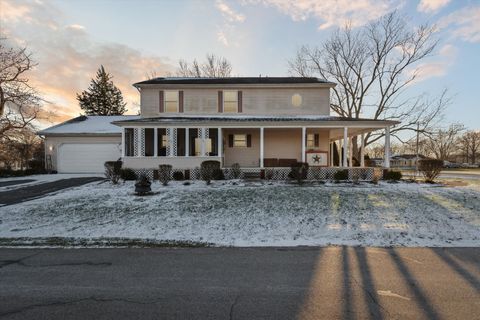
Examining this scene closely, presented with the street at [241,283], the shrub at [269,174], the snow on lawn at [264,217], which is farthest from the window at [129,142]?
the street at [241,283]

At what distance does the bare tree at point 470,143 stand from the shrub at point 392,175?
92660 millimetres

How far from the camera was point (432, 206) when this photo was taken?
947 centimetres

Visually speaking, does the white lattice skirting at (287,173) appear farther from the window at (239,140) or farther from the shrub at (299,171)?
the window at (239,140)

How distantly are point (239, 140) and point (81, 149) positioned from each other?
13491 millimetres

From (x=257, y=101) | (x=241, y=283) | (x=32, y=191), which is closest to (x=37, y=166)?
(x=32, y=191)

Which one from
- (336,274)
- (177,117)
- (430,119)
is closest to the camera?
(336,274)

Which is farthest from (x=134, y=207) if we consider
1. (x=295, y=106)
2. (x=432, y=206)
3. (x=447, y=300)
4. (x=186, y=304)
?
(x=295, y=106)

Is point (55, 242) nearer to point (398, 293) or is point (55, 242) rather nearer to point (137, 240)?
point (137, 240)

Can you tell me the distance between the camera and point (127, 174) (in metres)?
16.5

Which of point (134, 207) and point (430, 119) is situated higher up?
point (430, 119)

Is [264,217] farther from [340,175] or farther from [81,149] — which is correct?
[81,149]

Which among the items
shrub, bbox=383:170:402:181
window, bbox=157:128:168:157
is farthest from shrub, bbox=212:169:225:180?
shrub, bbox=383:170:402:181

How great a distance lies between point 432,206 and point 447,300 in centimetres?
690

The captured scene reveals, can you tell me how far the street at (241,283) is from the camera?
3432 mm
